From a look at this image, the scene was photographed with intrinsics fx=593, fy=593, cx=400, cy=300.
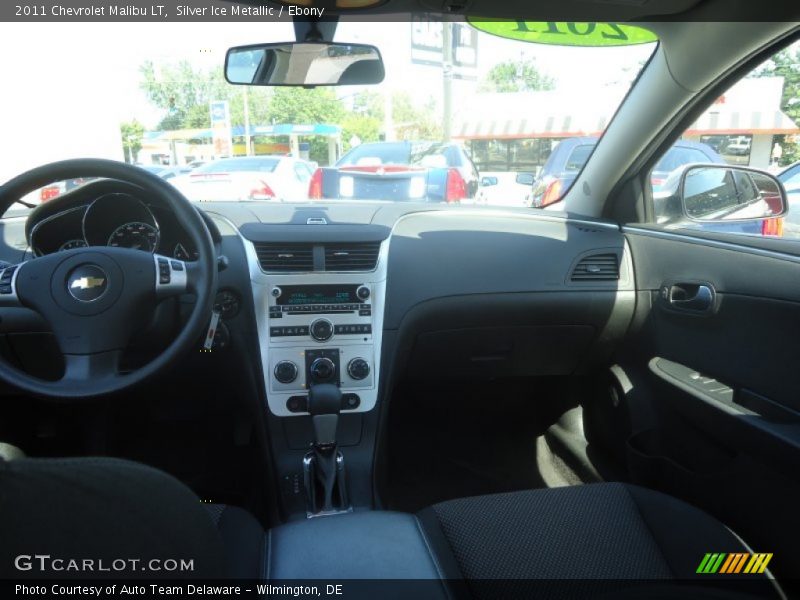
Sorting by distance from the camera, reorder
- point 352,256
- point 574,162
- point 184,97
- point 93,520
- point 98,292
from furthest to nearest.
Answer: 1. point 184,97
2. point 574,162
3. point 352,256
4. point 98,292
5. point 93,520

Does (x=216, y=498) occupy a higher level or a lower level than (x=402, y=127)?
lower

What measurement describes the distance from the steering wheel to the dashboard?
10.1 inches

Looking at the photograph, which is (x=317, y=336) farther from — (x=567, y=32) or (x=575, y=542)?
(x=567, y=32)

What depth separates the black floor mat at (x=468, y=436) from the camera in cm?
307

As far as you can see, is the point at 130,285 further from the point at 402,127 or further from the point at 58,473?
the point at 402,127

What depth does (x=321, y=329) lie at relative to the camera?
8.22 feet

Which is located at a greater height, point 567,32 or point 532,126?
point 567,32

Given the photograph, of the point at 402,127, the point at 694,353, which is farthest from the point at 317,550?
the point at 402,127

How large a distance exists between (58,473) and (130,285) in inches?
40.5

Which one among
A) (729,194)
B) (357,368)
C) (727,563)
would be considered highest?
(729,194)

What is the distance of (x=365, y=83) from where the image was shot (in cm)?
254

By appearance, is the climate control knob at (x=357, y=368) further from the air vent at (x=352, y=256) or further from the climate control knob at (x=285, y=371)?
the air vent at (x=352, y=256)

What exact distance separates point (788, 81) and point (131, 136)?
15.6ft

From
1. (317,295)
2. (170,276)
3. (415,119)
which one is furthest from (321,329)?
(415,119)
